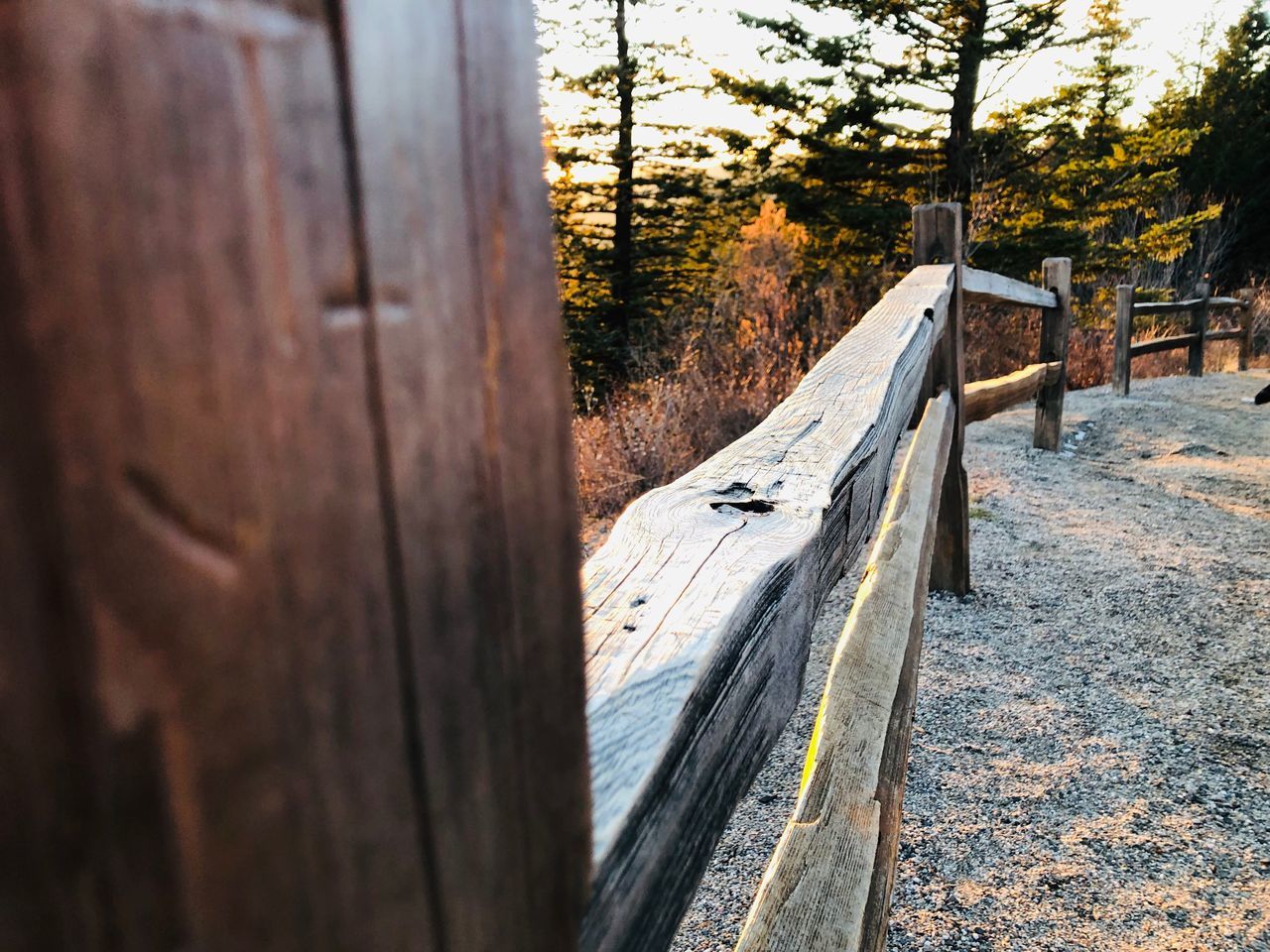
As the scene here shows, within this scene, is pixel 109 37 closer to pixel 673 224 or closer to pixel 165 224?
pixel 165 224

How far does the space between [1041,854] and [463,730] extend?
7.60 ft

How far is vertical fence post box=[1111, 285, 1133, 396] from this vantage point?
8570 millimetres

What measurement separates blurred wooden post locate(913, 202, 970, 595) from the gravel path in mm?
161

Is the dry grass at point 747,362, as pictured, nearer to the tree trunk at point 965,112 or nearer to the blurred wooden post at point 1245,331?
the blurred wooden post at point 1245,331

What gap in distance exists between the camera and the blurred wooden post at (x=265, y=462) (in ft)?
0.58

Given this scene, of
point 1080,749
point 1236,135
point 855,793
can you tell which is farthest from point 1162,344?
point 1236,135

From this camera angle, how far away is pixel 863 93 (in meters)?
11.0

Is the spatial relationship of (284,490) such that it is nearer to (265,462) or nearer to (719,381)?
(265,462)

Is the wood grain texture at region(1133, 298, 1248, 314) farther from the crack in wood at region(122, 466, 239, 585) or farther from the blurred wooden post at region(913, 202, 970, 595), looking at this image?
the crack in wood at region(122, 466, 239, 585)

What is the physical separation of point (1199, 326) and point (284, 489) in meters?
12.6

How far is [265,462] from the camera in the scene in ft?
0.70

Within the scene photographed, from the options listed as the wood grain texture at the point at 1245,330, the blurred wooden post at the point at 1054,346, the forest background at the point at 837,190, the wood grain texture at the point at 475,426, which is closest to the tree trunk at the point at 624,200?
the forest background at the point at 837,190

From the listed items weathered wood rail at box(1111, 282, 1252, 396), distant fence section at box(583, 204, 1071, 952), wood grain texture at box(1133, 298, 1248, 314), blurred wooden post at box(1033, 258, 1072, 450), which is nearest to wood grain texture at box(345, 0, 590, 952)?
distant fence section at box(583, 204, 1071, 952)

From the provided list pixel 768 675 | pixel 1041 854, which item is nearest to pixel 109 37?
pixel 768 675
